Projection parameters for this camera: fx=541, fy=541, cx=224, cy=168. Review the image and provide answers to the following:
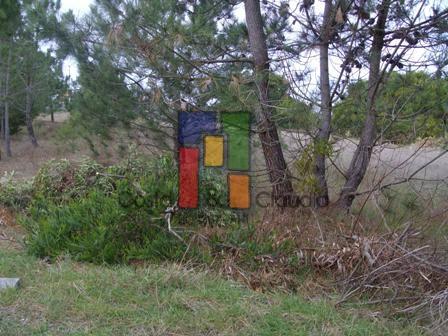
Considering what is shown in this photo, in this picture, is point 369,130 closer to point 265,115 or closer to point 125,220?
point 265,115

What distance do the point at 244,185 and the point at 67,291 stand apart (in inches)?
97.6

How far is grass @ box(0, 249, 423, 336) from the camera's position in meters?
3.62

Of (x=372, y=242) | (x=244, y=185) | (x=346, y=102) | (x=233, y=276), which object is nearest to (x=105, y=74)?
(x=244, y=185)

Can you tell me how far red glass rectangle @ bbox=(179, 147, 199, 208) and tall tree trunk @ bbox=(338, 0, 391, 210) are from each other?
1.63 meters

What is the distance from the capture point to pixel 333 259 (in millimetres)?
4613

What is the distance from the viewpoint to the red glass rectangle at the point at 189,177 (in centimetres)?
604

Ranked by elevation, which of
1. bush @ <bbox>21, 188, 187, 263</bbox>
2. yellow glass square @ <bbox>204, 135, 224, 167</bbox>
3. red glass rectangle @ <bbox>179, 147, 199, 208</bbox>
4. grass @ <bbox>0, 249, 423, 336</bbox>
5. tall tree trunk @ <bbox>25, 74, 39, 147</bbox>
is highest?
tall tree trunk @ <bbox>25, 74, 39, 147</bbox>

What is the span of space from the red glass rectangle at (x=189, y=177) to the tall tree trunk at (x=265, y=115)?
795 mm

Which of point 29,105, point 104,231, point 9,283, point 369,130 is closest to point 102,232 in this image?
point 104,231

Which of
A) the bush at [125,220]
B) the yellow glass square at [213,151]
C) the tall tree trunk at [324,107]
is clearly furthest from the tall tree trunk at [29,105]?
the tall tree trunk at [324,107]

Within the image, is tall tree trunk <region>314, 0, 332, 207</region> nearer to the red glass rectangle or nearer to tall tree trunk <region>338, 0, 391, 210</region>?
tall tree trunk <region>338, 0, 391, 210</region>

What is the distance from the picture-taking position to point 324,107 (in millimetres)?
5875

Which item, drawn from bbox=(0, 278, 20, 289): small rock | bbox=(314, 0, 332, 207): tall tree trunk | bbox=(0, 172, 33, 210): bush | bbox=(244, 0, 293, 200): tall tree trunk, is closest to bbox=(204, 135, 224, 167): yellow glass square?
bbox=(244, 0, 293, 200): tall tree trunk

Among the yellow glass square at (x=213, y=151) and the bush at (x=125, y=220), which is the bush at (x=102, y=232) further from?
the yellow glass square at (x=213, y=151)
